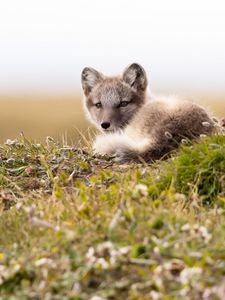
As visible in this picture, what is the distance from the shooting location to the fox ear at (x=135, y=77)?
8.06 metres

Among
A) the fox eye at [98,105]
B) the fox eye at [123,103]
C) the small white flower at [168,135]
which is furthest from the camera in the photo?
the fox eye at [98,105]

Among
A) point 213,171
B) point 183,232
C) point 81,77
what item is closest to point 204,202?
point 213,171

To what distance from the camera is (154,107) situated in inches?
274

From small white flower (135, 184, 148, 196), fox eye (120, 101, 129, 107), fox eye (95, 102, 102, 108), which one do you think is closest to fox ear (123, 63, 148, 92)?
A: fox eye (120, 101, 129, 107)

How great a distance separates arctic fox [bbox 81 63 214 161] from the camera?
6477 millimetres

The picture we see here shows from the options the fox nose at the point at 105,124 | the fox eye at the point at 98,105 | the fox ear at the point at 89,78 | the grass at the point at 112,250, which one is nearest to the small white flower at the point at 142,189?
the grass at the point at 112,250

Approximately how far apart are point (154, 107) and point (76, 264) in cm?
368

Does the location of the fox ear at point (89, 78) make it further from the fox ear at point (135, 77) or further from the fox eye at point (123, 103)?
the fox eye at point (123, 103)

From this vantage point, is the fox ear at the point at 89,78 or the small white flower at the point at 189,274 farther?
the fox ear at the point at 89,78

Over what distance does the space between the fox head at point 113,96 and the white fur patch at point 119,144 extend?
63 cm

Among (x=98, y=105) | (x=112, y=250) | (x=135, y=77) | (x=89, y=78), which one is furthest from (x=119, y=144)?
(x=112, y=250)

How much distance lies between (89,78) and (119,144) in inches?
74.0

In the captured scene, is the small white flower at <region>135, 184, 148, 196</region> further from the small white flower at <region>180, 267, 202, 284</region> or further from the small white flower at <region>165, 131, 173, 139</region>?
the small white flower at <region>165, 131, 173, 139</region>

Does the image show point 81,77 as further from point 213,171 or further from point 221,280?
point 221,280
